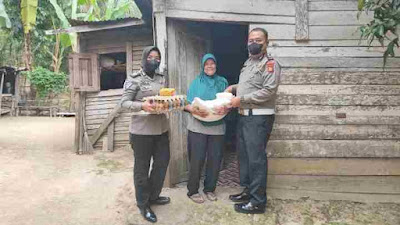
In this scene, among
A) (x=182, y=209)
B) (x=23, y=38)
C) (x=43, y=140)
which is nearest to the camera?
(x=182, y=209)

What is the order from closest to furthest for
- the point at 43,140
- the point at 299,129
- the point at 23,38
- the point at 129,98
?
the point at 129,98, the point at 299,129, the point at 43,140, the point at 23,38

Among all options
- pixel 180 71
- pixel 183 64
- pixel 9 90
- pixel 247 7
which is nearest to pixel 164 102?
pixel 180 71

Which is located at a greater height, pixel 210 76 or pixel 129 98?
pixel 210 76

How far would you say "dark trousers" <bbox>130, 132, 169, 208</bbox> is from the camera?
3449mm

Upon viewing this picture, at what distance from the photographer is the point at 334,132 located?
413cm

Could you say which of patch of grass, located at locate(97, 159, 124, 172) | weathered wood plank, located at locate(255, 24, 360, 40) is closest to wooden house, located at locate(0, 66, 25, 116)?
patch of grass, located at locate(97, 159, 124, 172)

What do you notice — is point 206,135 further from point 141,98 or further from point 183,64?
point 183,64

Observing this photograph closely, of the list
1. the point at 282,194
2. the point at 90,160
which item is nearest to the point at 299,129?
the point at 282,194

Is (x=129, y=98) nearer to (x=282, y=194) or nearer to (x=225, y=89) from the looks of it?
(x=225, y=89)

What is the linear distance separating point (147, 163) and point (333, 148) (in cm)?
236

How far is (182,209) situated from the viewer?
388cm

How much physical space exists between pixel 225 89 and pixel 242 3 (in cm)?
116

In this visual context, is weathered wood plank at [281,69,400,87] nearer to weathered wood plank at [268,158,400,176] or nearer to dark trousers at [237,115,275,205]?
dark trousers at [237,115,275,205]

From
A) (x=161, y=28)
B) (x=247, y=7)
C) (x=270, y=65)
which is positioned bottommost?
(x=270, y=65)
